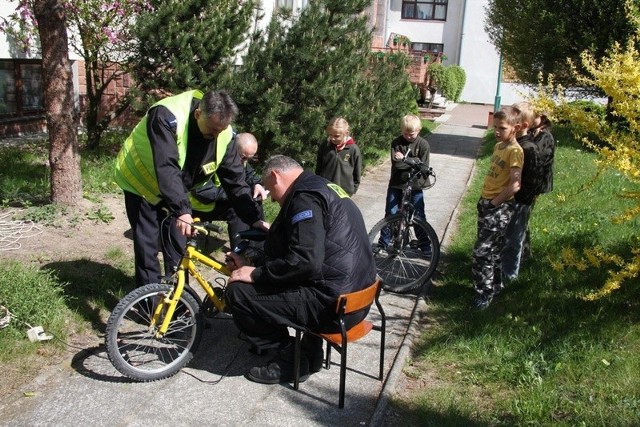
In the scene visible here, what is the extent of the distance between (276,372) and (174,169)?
4.82ft

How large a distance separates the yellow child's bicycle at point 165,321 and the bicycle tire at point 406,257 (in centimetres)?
195

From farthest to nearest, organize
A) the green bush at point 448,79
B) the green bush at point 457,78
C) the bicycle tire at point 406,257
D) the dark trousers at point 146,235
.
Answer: the green bush at point 457,78, the green bush at point 448,79, the bicycle tire at point 406,257, the dark trousers at point 146,235

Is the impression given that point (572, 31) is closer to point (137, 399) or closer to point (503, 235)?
point (503, 235)

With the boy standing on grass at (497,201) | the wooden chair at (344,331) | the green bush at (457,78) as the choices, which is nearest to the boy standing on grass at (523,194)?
the boy standing on grass at (497,201)

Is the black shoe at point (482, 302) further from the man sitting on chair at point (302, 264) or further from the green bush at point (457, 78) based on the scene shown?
the green bush at point (457, 78)

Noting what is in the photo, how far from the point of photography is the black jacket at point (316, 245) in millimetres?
3709

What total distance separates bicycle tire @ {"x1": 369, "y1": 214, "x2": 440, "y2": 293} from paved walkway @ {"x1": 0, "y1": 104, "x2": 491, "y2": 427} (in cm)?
101

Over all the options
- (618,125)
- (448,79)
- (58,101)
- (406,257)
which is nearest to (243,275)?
(406,257)

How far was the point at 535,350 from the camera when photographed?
4512 millimetres

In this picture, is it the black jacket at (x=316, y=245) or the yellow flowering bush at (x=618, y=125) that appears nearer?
the black jacket at (x=316, y=245)

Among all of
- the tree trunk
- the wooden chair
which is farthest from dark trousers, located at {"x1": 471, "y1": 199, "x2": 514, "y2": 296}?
the tree trunk

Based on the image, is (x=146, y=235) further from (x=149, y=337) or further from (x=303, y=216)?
(x=303, y=216)

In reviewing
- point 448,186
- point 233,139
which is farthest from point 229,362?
point 448,186

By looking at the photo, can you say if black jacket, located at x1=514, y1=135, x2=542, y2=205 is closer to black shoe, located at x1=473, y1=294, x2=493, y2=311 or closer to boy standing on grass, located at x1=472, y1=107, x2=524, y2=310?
boy standing on grass, located at x1=472, y1=107, x2=524, y2=310
